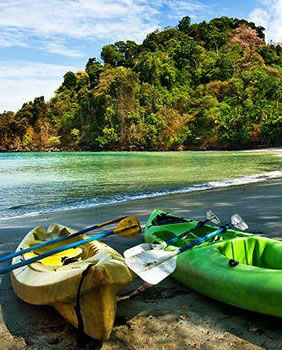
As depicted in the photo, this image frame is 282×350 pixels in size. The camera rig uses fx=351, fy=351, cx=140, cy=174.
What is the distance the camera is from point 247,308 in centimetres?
250

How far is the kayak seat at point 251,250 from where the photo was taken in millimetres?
3157

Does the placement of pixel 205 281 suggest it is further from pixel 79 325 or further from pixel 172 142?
pixel 172 142

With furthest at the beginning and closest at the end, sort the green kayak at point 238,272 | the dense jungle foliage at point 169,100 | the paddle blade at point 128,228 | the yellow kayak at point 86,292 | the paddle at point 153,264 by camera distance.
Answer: the dense jungle foliage at point 169,100 → the paddle blade at point 128,228 → the paddle at point 153,264 → the green kayak at point 238,272 → the yellow kayak at point 86,292

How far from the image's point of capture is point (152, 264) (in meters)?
2.63

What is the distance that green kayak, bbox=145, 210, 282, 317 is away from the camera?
94.3 inches

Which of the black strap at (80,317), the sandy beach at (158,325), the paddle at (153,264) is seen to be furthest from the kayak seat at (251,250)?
the black strap at (80,317)

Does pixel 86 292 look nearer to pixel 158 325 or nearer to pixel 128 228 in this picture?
pixel 158 325

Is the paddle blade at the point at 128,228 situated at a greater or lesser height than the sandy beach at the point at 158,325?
greater

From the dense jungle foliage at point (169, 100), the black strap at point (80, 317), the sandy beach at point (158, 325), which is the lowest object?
the sandy beach at point (158, 325)

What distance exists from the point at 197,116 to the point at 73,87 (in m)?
31.5

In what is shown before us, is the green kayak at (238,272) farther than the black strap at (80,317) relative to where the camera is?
Yes

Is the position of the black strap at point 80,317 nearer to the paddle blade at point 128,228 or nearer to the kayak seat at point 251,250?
the paddle blade at point 128,228

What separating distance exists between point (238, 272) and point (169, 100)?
50.3 m

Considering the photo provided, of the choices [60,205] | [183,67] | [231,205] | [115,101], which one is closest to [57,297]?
[231,205]
